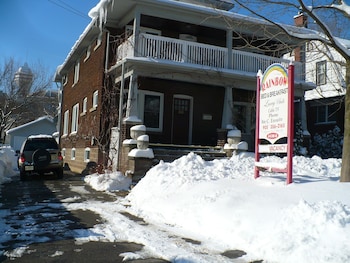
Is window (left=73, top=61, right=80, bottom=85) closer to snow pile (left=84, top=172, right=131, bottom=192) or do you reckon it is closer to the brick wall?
the brick wall

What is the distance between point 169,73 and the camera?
1472 cm

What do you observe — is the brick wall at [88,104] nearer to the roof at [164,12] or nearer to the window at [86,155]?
Answer: the window at [86,155]

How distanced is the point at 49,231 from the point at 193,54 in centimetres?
1064

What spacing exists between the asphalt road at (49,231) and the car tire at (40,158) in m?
4.25

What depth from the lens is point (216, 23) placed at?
1578 cm

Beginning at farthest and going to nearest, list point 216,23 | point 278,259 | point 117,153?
1. point 216,23
2. point 117,153
3. point 278,259

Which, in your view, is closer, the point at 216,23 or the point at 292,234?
the point at 292,234

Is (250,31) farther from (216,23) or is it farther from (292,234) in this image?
(292,234)

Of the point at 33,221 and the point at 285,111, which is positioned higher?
the point at 285,111

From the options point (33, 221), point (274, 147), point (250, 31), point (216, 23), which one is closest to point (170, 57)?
point (216, 23)

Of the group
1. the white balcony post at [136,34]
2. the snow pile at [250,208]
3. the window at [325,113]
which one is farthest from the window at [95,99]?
the window at [325,113]

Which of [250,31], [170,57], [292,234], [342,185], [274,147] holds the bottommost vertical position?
[292,234]

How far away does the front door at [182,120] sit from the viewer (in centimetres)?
1677

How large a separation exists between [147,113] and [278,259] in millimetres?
12167
